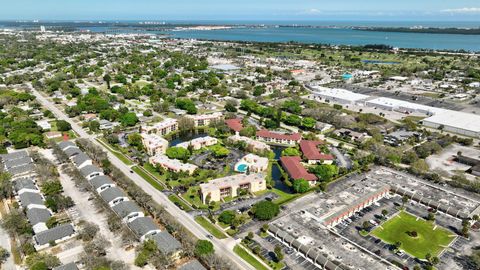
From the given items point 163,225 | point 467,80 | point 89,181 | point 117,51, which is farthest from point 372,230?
point 117,51

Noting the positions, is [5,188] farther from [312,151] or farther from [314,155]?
[312,151]

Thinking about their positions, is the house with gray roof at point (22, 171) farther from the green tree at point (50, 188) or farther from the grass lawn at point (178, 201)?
the grass lawn at point (178, 201)

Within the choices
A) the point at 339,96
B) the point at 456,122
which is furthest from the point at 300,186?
the point at 339,96

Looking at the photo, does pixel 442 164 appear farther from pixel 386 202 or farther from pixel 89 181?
pixel 89 181

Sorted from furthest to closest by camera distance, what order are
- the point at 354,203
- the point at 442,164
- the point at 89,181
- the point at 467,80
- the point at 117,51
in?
the point at 117,51 → the point at 467,80 → the point at 442,164 → the point at 89,181 → the point at 354,203

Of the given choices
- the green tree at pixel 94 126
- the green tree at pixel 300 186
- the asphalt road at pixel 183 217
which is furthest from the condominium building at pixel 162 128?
the green tree at pixel 300 186
